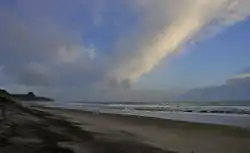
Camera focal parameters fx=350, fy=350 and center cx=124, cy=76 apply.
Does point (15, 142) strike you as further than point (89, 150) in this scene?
Yes

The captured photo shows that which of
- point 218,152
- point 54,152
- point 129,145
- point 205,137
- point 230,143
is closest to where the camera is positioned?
point 54,152

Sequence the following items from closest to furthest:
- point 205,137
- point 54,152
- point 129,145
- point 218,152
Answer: point 54,152
point 218,152
point 129,145
point 205,137

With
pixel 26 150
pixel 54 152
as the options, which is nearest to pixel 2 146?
pixel 26 150

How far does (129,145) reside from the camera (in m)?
15.0

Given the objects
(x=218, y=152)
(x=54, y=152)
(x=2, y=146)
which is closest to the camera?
(x=54, y=152)

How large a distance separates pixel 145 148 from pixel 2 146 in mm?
5518

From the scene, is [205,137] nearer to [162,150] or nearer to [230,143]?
[230,143]

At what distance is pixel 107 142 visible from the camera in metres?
15.8

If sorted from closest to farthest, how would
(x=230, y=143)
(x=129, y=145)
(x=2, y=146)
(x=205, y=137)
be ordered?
(x=2, y=146) → (x=129, y=145) → (x=230, y=143) → (x=205, y=137)

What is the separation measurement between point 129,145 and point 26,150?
4698mm

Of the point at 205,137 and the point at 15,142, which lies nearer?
the point at 15,142

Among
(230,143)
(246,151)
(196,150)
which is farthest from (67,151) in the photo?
(230,143)

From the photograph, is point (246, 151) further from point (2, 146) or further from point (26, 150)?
point (2, 146)

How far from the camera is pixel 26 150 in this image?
474 inches
